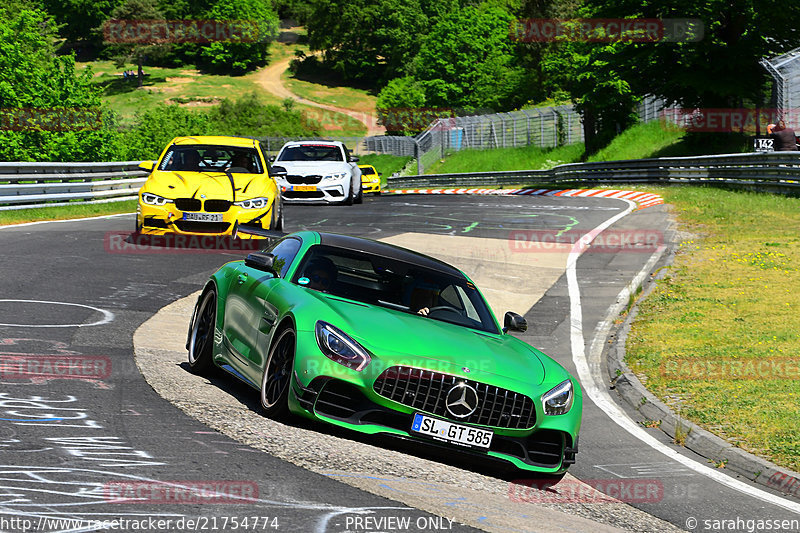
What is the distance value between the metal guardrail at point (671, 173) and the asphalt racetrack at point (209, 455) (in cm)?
1580

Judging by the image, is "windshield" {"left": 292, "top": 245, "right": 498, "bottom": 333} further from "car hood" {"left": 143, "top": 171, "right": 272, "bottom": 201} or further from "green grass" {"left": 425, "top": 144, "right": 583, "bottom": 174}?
"green grass" {"left": 425, "top": 144, "right": 583, "bottom": 174}

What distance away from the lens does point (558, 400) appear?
7246mm

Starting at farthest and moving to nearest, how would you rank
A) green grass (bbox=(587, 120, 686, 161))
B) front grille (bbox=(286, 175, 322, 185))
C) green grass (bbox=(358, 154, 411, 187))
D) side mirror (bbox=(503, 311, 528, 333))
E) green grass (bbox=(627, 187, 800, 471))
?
green grass (bbox=(358, 154, 411, 187)) → green grass (bbox=(587, 120, 686, 161)) → front grille (bbox=(286, 175, 322, 185)) → green grass (bbox=(627, 187, 800, 471)) → side mirror (bbox=(503, 311, 528, 333))

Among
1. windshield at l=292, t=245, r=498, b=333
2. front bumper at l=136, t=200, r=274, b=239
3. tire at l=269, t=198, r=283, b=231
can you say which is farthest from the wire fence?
windshield at l=292, t=245, r=498, b=333

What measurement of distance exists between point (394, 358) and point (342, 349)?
1.15 feet

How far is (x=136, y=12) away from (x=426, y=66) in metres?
65.3

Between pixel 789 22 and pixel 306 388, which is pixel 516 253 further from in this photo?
pixel 789 22

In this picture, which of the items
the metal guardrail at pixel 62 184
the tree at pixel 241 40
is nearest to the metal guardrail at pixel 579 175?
the metal guardrail at pixel 62 184

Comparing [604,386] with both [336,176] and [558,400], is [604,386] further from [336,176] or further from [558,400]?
[336,176]

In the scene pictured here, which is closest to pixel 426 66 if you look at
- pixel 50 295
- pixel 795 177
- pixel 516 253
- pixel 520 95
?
pixel 520 95

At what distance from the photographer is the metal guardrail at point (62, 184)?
23.8 m

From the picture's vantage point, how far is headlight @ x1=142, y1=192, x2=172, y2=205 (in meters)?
16.5
